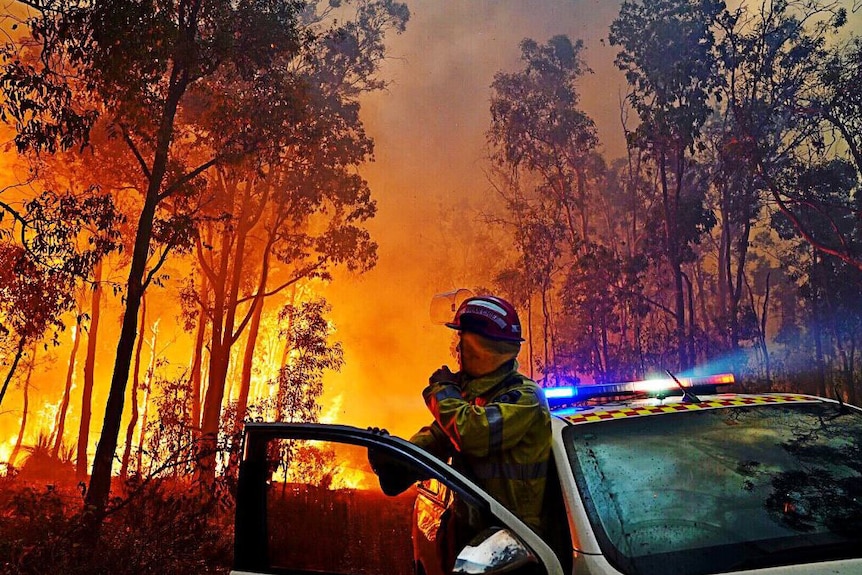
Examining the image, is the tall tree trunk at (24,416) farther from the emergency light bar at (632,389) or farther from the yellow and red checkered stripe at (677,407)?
the yellow and red checkered stripe at (677,407)

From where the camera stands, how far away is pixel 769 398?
310 centimetres

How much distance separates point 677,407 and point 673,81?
23.9 metres

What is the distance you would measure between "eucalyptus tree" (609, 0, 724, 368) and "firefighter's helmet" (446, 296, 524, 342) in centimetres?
2126

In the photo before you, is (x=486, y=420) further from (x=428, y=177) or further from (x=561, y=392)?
(x=428, y=177)

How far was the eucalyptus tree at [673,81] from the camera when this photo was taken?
77.7 feet

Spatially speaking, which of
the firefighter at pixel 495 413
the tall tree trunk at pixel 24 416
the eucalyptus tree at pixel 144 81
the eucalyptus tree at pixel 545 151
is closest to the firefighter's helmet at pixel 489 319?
the firefighter at pixel 495 413

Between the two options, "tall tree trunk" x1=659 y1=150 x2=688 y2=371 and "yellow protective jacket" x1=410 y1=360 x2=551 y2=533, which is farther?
"tall tree trunk" x1=659 y1=150 x2=688 y2=371

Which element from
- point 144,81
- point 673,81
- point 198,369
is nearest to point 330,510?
point 144,81

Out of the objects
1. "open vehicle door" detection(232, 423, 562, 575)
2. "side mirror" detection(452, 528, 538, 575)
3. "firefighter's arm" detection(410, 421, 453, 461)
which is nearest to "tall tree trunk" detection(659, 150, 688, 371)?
"firefighter's arm" detection(410, 421, 453, 461)

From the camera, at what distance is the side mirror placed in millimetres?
1825

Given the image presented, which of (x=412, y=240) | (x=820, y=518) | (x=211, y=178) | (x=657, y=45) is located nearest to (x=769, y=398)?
(x=820, y=518)

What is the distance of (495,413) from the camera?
245 centimetres

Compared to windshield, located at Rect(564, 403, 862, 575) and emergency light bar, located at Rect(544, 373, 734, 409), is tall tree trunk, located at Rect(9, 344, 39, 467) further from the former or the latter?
windshield, located at Rect(564, 403, 862, 575)

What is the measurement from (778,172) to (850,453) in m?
24.9
